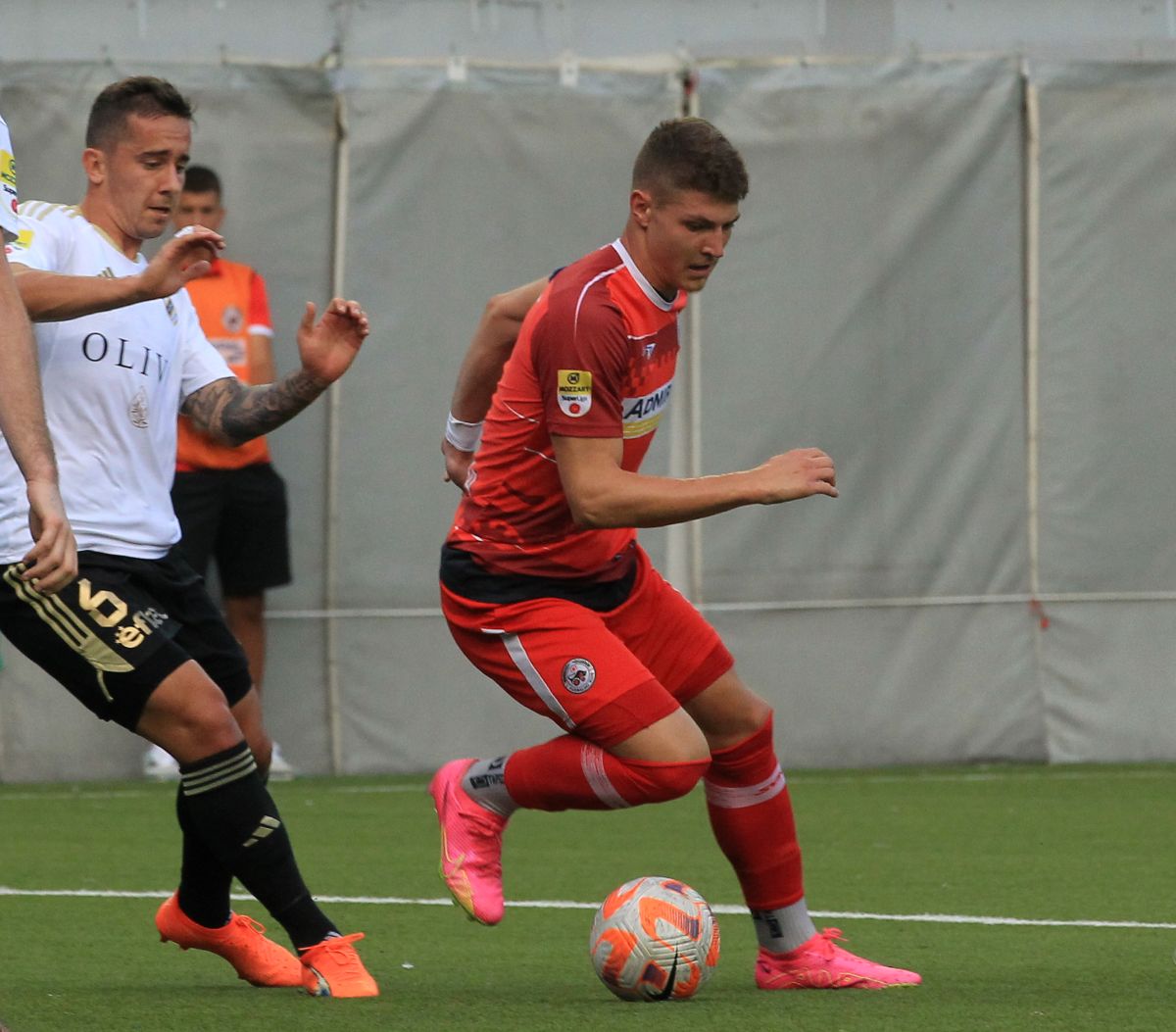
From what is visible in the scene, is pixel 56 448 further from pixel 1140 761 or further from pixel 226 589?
pixel 1140 761

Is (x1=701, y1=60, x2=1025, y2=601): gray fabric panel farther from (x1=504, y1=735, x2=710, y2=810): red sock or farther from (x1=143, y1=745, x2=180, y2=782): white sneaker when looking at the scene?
(x1=504, y1=735, x2=710, y2=810): red sock

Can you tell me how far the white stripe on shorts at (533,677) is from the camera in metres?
5.06

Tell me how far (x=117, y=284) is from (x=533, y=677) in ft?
4.34

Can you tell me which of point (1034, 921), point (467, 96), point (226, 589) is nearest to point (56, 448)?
point (1034, 921)

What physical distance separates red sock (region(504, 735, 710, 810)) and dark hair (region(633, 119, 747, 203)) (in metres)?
1.29

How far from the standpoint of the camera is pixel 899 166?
1046 centimetres

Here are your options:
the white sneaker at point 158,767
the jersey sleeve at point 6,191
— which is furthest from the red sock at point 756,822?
the white sneaker at point 158,767

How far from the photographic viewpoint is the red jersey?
4.88m

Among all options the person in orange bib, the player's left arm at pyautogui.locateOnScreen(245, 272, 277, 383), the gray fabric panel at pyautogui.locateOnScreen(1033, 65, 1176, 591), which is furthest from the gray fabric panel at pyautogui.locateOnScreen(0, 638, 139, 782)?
the gray fabric panel at pyautogui.locateOnScreen(1033, 65, 1176, 591)

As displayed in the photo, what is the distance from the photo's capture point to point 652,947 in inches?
188

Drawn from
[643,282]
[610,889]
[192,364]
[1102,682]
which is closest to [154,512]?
[192,364]

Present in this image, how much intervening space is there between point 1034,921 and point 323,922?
7.02 feet

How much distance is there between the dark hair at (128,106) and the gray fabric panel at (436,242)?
5.17 m

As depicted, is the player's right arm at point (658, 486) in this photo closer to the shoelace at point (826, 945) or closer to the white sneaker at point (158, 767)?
the shoelace at point (826, 945)
